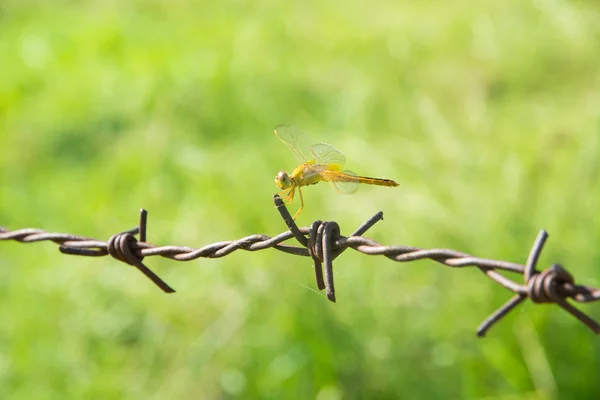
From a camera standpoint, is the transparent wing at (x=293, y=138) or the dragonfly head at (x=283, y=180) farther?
the transparent wing at (x=293, y=138)

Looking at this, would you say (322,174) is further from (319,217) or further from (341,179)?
(319,217)

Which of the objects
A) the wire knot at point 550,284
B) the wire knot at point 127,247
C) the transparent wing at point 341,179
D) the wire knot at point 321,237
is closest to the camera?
the wire knot at point 550,284

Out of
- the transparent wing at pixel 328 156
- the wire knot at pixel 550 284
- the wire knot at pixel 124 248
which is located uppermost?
the transparent wing at pixel 328 156

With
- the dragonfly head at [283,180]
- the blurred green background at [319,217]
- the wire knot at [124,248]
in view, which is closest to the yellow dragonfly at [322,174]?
the dragonfly head at [283,180]

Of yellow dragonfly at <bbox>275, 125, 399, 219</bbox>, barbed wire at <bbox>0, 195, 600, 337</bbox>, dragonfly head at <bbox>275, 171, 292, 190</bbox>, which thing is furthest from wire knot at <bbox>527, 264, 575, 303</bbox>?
dragonfly head at <bbox>275, 171, 292, 190</bbox>

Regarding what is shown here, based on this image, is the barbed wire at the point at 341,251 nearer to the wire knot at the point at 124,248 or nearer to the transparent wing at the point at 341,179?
the wire knot at the point at 124,248

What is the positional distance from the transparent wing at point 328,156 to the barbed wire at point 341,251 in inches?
14.6

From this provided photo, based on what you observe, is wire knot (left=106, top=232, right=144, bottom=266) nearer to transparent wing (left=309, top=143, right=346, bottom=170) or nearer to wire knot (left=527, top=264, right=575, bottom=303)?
transparent wing (left=309, top=143, right=346, bottom=170)

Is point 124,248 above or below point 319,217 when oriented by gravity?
above

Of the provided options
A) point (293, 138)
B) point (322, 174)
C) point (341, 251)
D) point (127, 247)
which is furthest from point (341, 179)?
point (127, 247)

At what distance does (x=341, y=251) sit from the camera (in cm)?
150

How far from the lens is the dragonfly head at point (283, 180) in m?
1.90

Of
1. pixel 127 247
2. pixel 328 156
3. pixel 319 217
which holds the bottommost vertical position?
pixel 319 217

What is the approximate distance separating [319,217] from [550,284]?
256 centimetres
